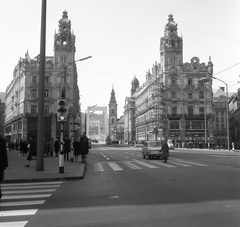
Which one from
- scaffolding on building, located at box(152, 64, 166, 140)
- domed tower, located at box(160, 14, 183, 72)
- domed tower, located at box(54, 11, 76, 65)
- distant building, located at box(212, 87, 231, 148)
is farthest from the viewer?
distant building, located at box(212, 87, 231, 148)

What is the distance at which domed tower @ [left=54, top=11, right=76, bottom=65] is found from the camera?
8469 centimetres

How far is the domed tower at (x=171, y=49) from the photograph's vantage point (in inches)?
3529

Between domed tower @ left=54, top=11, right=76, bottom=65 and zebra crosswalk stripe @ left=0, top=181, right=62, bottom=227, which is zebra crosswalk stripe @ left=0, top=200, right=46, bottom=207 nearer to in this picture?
zebra crosswalk stripe @ left=0, top=181, right=62, bottom=227

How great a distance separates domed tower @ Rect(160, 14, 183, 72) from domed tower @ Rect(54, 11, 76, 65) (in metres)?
24.9

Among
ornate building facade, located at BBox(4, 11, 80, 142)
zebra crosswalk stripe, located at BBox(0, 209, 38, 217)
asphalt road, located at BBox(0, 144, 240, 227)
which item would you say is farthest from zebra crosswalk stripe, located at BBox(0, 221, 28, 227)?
ornate building facade, located at BBox(4, 11, 80, 142)

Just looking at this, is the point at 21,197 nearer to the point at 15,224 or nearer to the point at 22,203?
the point at 22,203

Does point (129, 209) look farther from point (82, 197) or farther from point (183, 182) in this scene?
point (183, 182)

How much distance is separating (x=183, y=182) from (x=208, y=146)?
56.1m

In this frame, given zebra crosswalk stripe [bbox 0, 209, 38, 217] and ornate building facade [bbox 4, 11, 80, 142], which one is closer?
zebra crosswalk stripe [bbox 0, 209, 38, 217]

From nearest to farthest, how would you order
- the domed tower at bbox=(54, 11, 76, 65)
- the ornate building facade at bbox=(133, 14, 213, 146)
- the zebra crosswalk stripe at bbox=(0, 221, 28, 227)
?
the zebra crosswalk stripe at bbox=(0, 221, 28, 227), the domed tower at bbox=(54, 11, 76, 65), the ornate building facade at bbox=(133, 14, 213, 146)

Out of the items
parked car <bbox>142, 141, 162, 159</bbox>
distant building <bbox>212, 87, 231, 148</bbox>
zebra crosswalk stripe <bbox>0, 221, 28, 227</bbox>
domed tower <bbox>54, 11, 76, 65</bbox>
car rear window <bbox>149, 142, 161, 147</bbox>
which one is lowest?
zebra crosswalk stripe <bbox>0, 221, 28, 227</bbox>

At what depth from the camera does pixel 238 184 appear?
11.4 meters

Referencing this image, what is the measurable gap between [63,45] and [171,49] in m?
28.9

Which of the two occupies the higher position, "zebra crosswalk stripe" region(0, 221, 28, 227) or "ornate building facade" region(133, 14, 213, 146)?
"ornate building facade" region(133, 14, 213, 146)
